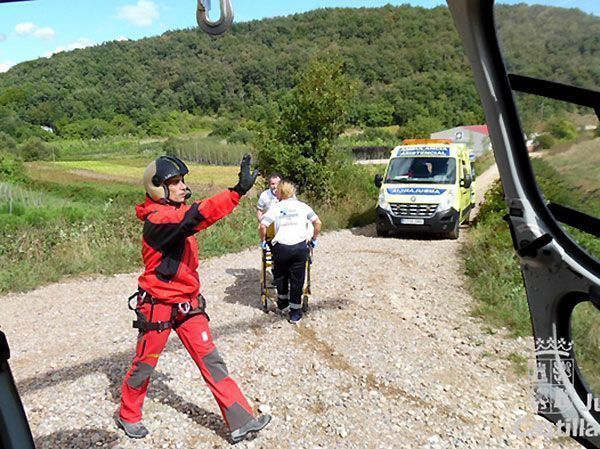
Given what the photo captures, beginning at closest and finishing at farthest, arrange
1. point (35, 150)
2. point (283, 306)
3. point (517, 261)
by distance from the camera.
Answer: point (517, 261)
point (283, 306)
point (35, 150)

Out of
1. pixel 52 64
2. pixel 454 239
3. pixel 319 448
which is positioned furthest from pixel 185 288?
pixel 52 64

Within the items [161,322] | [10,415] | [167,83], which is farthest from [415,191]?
[167,83]

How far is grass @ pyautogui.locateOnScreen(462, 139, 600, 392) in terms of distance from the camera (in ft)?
5.31

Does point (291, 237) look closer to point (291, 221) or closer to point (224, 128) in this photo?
point (291, 221)

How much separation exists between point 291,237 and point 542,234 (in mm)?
4260

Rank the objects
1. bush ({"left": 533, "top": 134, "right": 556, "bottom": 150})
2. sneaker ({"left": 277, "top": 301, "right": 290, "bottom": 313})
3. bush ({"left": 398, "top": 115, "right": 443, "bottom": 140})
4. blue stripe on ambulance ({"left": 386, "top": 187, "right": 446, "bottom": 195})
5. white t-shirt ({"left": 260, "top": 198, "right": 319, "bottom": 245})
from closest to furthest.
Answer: bush ({"left": 533, "top": 134, "right": 556, "bottom": 150}) < white t-shirt ({"left": 260, "top": 198, "right": 319, "bottom": 245}) < sneaker ({"left": 277, "top": 301, "right": 290, "bottom": 313}) < blue stripe on ambulance ({"left": 386, "top": 187, "right": 446, "bottom": 195}) < bush ({"left": 398, "top": 115, "right": 443, "bottom": 140})

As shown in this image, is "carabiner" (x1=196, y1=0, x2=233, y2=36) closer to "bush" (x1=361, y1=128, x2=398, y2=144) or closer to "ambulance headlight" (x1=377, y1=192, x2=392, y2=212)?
"ambulance headlight" (x1=377, y1=192, x2=392, y2=212)

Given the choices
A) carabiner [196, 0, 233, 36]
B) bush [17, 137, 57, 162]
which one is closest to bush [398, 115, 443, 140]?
carabiner [196, 0, 233, 36]

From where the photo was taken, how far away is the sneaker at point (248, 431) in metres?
3.62

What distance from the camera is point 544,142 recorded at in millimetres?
1665

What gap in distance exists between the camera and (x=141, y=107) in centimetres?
7900

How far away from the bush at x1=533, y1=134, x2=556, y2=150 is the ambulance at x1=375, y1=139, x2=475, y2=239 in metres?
9.93

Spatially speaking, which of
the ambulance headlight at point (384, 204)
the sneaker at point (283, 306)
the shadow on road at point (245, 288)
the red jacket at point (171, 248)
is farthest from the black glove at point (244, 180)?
the ambulance headlight at point (384, 204)

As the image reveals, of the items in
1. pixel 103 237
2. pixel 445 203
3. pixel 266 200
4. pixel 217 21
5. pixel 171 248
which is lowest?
pixel 103 237
